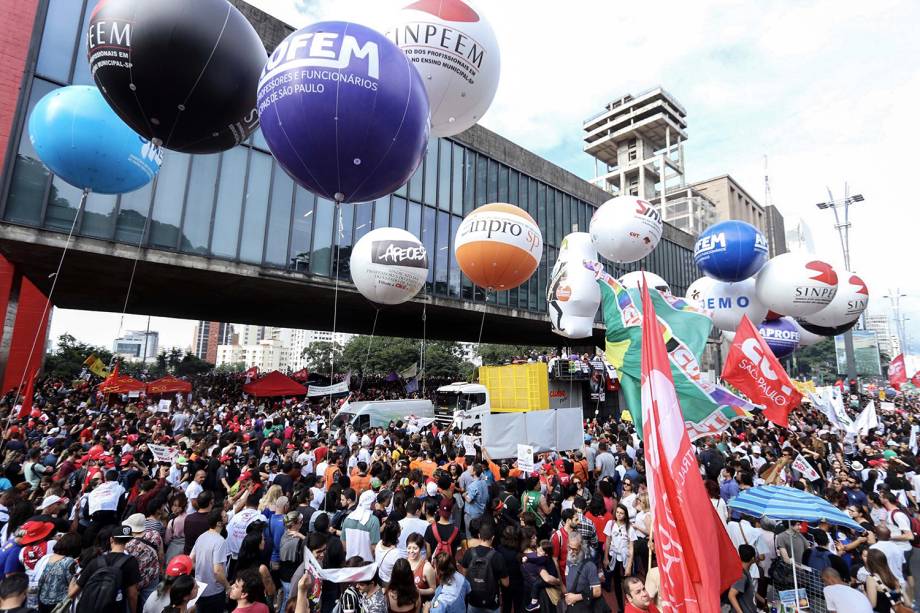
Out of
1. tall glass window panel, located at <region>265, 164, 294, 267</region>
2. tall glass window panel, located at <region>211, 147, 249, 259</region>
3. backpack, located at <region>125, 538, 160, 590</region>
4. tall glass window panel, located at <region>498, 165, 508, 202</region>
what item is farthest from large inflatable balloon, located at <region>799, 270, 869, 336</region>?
tall glass window panel, located at <region>211, 147, 249, 259</region>

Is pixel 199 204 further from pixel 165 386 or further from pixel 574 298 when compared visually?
pixel 574 298

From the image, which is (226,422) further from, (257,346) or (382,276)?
(257,346)

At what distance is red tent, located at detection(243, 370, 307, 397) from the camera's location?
883 inches

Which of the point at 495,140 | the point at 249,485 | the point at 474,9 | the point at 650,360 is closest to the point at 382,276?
the point at 249,485

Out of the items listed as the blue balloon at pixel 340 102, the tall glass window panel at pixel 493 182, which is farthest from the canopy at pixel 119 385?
the tall glass window panel at pixel 493 182

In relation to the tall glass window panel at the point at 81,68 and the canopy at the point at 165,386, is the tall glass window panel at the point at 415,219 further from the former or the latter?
the canopy at the point at 165,386

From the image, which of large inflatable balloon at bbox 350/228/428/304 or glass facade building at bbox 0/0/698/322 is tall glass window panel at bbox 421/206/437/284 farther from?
large inflatable balloon at bbox 350/228/428/304

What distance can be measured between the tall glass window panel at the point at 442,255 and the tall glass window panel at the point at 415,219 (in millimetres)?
1199

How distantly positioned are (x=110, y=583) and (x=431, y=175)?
21332mm

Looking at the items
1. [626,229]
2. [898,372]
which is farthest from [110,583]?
[898,372]

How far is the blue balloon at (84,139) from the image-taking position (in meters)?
6.36

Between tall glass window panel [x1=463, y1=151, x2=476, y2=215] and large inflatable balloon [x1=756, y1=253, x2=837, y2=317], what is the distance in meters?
16.5

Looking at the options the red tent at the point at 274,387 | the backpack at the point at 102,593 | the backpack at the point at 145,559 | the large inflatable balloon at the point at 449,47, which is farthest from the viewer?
the red tent at the point at 274,387

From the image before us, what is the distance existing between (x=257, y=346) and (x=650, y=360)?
164m
